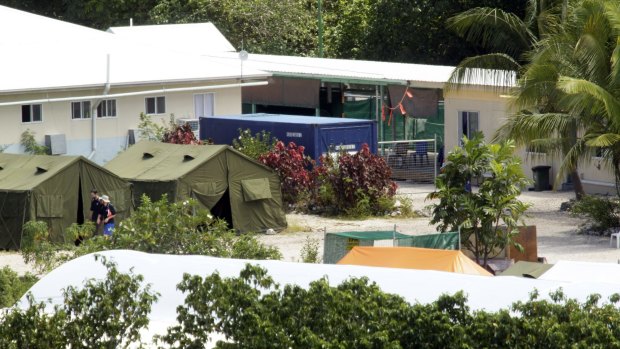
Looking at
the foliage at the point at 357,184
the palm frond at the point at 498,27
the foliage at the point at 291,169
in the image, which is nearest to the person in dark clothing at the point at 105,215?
the foliage at the point at 291,169

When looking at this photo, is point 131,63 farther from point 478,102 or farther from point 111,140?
point 478,102

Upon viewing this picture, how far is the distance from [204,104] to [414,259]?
19162 mm

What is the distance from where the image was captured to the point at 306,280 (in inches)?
587

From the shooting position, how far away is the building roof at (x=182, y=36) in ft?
142

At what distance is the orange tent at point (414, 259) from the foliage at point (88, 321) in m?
5.20

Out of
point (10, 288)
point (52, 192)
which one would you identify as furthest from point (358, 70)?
point (10, 288)

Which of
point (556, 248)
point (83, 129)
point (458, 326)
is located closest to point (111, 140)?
point (83, 129)

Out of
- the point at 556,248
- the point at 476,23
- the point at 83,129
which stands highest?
the point at 476,23

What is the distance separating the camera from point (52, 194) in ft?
81.0

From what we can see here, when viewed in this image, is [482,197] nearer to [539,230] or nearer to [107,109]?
[539,230]

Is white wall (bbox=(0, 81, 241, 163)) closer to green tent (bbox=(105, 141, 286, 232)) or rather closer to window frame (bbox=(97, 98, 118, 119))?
window frame (bbox=(97, 98, 118, 119))

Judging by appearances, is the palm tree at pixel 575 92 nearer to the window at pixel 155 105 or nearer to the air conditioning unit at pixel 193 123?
the air conditioning unit at pixel 193 123

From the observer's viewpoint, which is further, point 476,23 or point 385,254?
point 476,23

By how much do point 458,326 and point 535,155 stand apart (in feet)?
68.8
